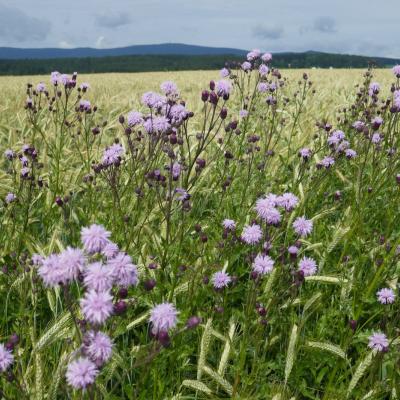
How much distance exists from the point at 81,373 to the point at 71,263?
11.9 inches

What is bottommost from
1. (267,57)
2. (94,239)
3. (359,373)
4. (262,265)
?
(359,373)

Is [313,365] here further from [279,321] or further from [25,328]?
[25,328]

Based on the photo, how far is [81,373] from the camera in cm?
134

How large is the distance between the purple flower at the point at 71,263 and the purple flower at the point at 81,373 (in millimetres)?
240

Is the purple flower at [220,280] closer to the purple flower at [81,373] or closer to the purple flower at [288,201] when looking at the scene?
the purple flower at [288,201]

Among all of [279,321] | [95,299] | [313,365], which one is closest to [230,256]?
[279,321]

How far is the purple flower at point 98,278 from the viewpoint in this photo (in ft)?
4.42

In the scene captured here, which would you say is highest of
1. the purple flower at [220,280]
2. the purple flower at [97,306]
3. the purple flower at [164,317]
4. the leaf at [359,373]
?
the purple flower at [97,306]

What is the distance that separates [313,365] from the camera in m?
2.51

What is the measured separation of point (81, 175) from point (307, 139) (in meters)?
2.71

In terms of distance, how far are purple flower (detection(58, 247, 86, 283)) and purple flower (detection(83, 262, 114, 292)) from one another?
3cm

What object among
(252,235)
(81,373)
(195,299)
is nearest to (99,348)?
(81,373)

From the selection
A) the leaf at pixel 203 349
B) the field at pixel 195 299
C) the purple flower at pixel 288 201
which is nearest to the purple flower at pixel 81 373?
the field at pixel 195 299

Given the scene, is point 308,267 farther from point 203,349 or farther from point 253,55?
point 253,55
